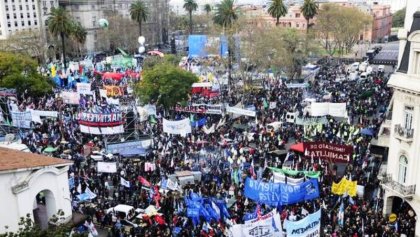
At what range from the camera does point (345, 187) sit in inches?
912

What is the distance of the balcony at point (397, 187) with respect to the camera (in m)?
22.9

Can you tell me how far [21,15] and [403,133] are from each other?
85.2 metres

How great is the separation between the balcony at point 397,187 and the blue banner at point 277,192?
172 inches

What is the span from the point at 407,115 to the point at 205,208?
10929mm

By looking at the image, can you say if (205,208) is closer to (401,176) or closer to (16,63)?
(401,176)

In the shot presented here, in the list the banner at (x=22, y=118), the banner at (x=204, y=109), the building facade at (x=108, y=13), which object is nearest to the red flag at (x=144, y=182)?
the banner at (x=22, y=118)

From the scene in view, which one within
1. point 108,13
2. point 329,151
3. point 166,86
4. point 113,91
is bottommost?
point 113,91

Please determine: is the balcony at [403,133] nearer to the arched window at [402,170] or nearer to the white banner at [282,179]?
the arched window at [402,170]

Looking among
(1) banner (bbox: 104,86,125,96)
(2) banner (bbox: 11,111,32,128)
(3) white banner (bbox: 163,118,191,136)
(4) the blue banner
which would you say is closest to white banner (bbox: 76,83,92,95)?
(1) banner (bbox: 104,86,125,96)

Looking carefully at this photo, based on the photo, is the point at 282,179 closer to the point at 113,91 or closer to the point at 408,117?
the point at 408,117

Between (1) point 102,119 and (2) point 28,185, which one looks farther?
(1) point 102,119

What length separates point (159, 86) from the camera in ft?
140


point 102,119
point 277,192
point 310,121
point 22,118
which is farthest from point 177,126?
point 22,118

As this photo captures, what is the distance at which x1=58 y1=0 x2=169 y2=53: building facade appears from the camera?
101125 mm
